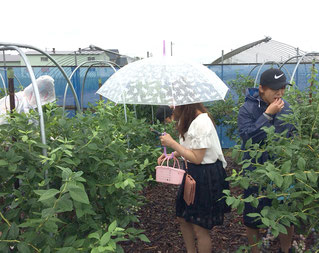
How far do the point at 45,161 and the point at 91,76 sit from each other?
8.90 meters

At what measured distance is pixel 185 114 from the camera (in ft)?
7.84

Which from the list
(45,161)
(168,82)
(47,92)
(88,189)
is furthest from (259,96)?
(47,92)

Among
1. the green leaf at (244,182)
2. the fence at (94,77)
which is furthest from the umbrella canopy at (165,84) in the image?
the fence at (94,77)

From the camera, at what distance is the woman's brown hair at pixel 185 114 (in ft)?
7.77

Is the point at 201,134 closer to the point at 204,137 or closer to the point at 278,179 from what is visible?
the point at 204,137

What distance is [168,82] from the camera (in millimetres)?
2287

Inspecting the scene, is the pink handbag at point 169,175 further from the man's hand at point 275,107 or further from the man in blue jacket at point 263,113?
the man's hand at point 275,107

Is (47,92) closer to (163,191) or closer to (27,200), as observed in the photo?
(163,191)

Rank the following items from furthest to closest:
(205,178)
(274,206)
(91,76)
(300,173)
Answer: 1. (91,76)
2. (205,178)
3. (274,206)
4. (300,173)

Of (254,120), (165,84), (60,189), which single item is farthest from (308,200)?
(165,84)

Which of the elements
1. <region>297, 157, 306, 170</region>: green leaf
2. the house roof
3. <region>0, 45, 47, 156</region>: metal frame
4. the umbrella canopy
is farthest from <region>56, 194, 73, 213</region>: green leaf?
the house roof

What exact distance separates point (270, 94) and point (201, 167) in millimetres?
791

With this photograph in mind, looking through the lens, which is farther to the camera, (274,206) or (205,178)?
(205,178)

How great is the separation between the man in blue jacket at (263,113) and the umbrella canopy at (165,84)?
28cm
